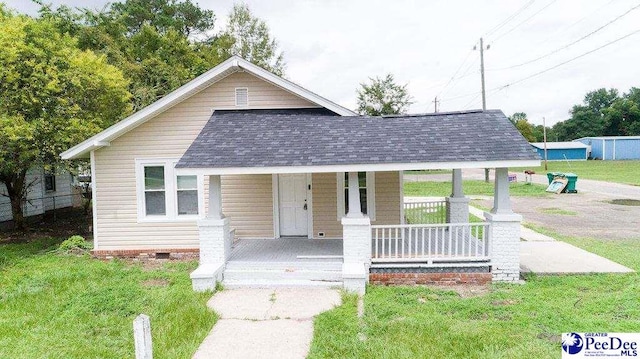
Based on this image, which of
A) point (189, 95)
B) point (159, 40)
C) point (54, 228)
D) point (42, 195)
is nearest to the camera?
point (189, 95)

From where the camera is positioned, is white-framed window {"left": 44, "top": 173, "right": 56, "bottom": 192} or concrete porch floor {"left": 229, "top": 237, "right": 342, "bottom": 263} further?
white-framed window {"left": 44, "top": 173, "right": 56, "bottom": 192}

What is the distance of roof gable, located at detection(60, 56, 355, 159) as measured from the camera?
402 inches

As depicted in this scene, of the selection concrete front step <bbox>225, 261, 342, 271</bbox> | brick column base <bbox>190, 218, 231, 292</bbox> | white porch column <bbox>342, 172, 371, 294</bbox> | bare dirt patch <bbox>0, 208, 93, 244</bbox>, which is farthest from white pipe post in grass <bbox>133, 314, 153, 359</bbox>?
bare dirt patch <bbox>0, 208, 93, 244</bbox>

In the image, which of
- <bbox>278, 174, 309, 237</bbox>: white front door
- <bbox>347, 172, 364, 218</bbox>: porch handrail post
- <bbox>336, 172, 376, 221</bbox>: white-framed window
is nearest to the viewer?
<bbox>347, 172, 364, 218</bbox>: porch handrail post

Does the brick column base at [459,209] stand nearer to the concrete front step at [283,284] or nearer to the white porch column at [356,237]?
the white porch column at [356,237]

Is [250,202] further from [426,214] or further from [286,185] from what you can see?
[426,214]

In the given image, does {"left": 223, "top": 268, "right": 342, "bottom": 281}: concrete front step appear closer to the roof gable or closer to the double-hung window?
the double-hung window

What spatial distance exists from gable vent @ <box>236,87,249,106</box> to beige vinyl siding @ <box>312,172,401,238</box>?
2647mm

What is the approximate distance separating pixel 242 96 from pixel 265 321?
20.8ft

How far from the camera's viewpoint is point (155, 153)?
424 inches

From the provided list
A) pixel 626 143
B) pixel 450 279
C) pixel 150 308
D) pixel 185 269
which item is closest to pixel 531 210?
pixel 450 279

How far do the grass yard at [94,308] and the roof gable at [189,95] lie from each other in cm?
298

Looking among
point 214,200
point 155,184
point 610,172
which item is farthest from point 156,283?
point 610,172

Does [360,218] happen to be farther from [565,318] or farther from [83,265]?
[83,265]
